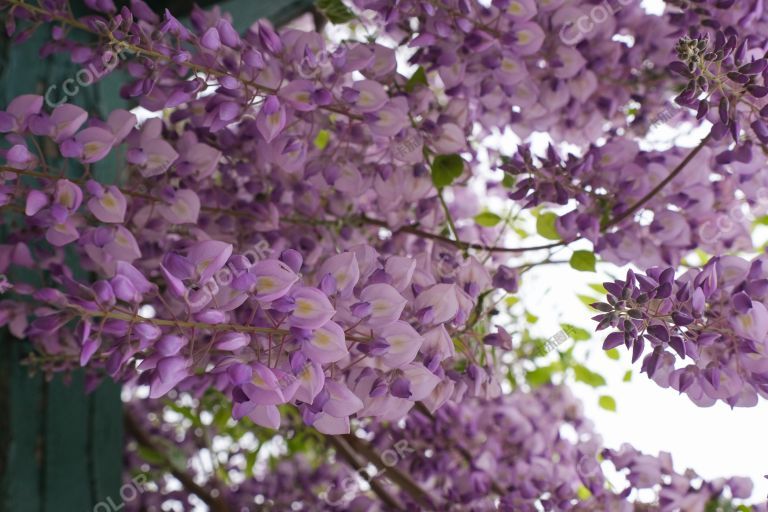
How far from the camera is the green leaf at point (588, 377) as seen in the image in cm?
119

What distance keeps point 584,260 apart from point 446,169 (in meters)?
0.15

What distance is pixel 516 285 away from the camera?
2.36ft

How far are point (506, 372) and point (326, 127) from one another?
0.62 m

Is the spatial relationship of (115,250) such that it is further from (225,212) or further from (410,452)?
(410,452)

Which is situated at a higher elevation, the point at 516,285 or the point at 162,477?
the point at 516,285

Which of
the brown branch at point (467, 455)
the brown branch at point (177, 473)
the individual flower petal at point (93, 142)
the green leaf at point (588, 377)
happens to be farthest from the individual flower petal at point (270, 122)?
the green leaf at point (588, 377)

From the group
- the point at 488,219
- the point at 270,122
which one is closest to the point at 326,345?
the point at 270,122

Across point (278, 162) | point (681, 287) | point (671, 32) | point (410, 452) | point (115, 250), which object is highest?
point (671, 32)

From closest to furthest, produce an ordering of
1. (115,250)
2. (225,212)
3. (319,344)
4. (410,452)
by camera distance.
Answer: (319,344)
(115,250)
(225,212)
(410,452)

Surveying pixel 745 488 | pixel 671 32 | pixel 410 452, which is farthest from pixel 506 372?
pixel 671 32

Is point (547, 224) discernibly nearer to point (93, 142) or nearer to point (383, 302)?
point (383, 302)

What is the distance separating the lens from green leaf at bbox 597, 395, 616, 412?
1.24 m

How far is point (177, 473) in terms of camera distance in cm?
110

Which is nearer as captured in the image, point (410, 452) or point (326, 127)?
point (326, 127)
